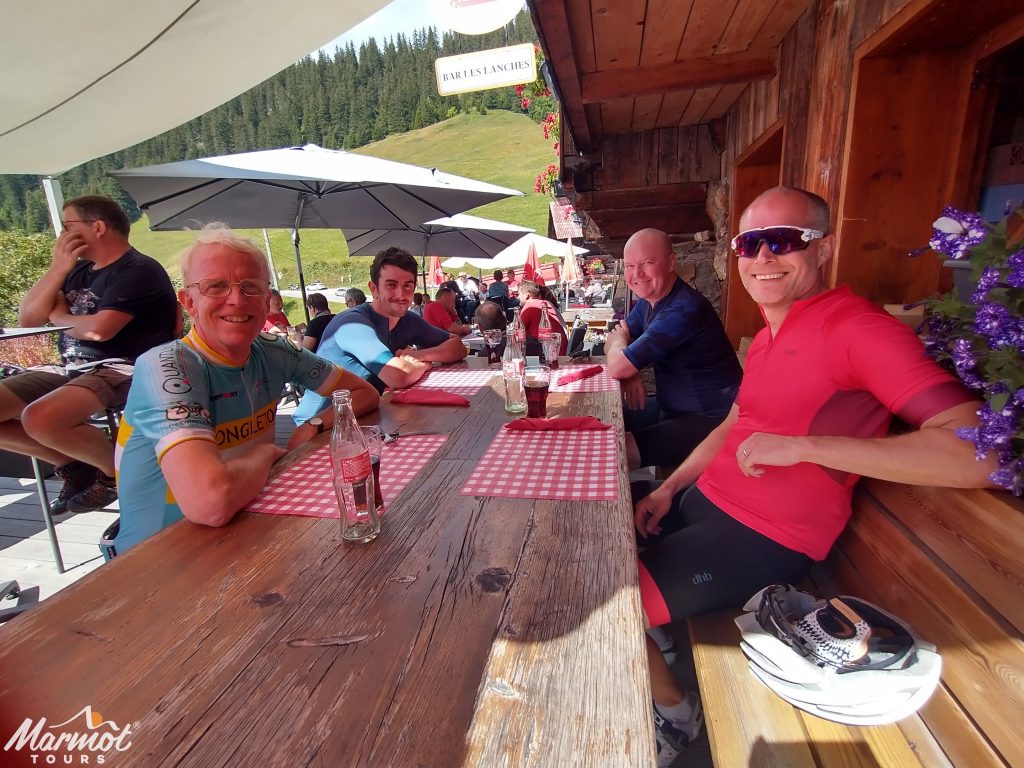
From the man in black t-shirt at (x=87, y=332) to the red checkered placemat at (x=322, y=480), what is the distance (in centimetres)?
179

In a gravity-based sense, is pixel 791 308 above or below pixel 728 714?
above

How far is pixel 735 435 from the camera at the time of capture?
1.79 metres

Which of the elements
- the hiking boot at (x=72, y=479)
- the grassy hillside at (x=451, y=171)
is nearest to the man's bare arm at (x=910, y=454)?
the hiking boot at (x=72, y=479)

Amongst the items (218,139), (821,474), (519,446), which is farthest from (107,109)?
(218,139)

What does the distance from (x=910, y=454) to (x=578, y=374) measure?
1.70 metres

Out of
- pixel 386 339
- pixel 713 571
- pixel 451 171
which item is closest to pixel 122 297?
pixel 386 339

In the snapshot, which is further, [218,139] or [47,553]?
[218,139]

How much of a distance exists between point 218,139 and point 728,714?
245ft

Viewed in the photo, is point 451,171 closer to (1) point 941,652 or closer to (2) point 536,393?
(2) point 536,393

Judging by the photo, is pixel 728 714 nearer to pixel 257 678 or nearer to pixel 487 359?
pixel 257 678

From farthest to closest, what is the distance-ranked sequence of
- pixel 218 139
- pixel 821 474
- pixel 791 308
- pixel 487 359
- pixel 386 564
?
pixel 218 139 → pixel 487 359 → pixel 791 308 → pixel 821 474 → pixel 386 564

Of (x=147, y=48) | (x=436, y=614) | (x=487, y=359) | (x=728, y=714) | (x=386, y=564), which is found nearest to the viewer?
(x=436, y=614)

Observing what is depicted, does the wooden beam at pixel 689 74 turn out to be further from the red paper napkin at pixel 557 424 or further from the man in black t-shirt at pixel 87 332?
the man in black t-shirt at pixel 87 332

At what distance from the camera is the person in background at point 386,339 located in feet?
9.18
